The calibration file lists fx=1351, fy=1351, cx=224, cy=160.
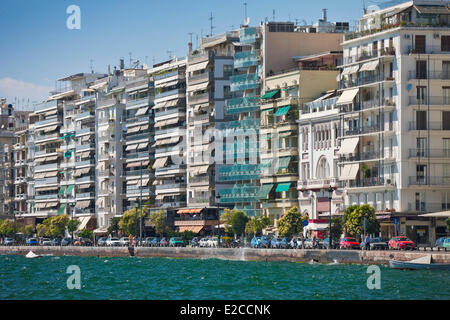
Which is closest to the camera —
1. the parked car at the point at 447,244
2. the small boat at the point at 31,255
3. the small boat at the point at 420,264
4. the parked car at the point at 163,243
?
the small boat at the point at 420,264

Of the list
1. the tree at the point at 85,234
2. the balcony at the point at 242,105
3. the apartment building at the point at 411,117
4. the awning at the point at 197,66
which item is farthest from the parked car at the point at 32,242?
the apartment building at the point at 411,117

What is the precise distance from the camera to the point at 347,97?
121062mm

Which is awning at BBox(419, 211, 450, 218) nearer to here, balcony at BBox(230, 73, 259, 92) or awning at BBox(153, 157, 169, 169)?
balcony at BBox(230, 73, 259, 92)

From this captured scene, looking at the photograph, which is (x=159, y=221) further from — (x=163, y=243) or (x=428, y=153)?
(x=428, y=153)

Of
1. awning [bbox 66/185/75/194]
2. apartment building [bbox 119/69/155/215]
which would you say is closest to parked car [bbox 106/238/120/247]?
apartment building [bbox 119/69/155/215]

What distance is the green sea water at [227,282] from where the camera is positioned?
77.9 meters

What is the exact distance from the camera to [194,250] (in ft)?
424

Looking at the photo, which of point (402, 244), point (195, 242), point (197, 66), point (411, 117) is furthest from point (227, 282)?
point (197, 66)

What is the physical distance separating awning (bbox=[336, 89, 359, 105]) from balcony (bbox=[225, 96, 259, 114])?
850 inches

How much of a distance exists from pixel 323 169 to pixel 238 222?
14.4 m

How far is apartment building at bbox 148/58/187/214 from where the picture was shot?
162250 mm

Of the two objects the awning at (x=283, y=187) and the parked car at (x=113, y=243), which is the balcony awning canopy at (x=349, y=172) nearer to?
the awning at (x=283, y=187)

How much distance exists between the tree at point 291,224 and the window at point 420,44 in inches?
814
